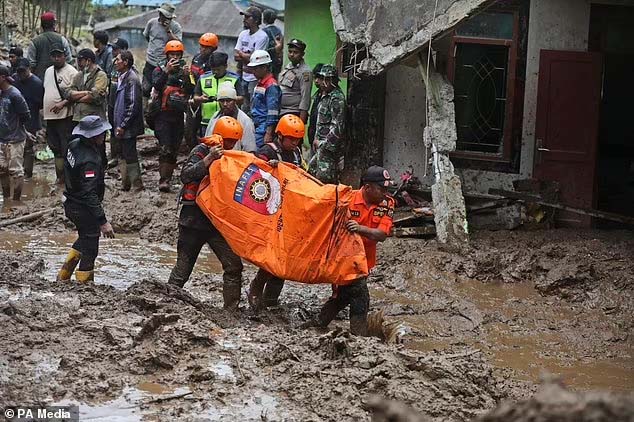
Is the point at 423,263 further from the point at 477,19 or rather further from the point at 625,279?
the point at 477,19

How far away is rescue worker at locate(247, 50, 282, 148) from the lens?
11.5 m

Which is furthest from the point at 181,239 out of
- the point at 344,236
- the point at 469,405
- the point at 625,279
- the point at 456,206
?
the point at 625,279

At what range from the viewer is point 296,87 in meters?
12.4

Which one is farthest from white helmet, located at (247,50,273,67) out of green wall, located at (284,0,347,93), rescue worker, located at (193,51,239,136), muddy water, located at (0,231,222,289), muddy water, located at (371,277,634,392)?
muddy water, located at (371,277,634,392)

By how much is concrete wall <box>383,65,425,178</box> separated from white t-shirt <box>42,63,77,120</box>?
4386mm

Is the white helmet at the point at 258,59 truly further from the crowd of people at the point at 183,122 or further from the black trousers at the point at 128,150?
the black trousers at the point at 128,150

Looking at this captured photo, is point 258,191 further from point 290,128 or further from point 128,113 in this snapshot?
→ point 128,113

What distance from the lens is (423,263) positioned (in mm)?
10172

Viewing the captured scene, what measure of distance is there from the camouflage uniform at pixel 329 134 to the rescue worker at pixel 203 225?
3681 millimetres

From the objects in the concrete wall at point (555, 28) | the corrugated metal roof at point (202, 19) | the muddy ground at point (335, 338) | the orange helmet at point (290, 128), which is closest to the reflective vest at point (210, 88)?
the muddy ground at point (335, 338)

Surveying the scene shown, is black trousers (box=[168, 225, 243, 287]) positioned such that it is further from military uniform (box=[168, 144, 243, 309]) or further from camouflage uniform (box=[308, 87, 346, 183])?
camouflage uniform (box=[308, 87, 346, 183])

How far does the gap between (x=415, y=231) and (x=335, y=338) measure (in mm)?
4873

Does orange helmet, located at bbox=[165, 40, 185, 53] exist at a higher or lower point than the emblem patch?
higher

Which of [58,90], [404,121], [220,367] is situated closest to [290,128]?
[220,367]
